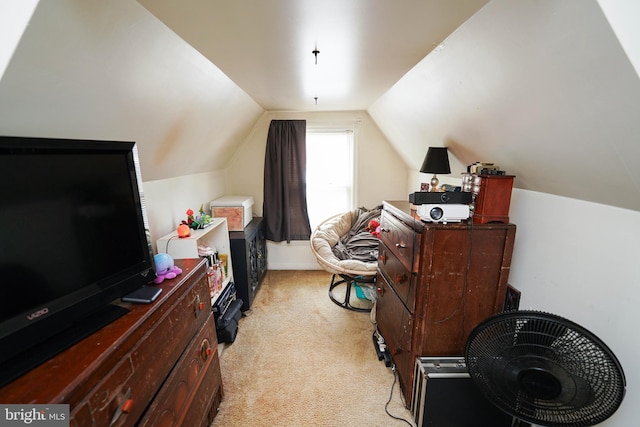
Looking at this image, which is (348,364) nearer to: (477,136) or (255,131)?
(477,136)

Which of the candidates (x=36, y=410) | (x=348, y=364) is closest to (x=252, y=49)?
(x=36, y=410)

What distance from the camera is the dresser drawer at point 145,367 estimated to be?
713 millimetres

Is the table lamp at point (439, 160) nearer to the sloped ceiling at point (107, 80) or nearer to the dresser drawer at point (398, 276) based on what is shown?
the dresser drawer at point (398, 276)

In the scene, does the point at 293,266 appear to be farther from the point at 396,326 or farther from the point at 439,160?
the point at 439,160

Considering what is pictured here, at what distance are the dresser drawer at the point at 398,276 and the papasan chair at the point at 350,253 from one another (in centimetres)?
44

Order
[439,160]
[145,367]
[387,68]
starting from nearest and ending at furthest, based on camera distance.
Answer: [145,367]
[387,68]
[439,160]

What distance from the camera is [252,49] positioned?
134 centimetres

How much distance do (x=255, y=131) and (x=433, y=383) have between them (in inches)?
123

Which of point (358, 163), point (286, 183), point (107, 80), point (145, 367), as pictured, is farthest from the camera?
point (358, 163)

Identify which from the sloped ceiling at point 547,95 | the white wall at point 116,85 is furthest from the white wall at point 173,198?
the sloped ceiling at point 547,95

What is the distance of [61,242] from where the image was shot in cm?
82

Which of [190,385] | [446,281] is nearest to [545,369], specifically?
[446,281]

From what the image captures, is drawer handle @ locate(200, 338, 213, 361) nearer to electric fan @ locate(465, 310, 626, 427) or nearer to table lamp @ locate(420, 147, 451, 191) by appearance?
electric fan @ locate(465, 310, 626, 427)

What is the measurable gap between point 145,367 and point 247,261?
1.58m
